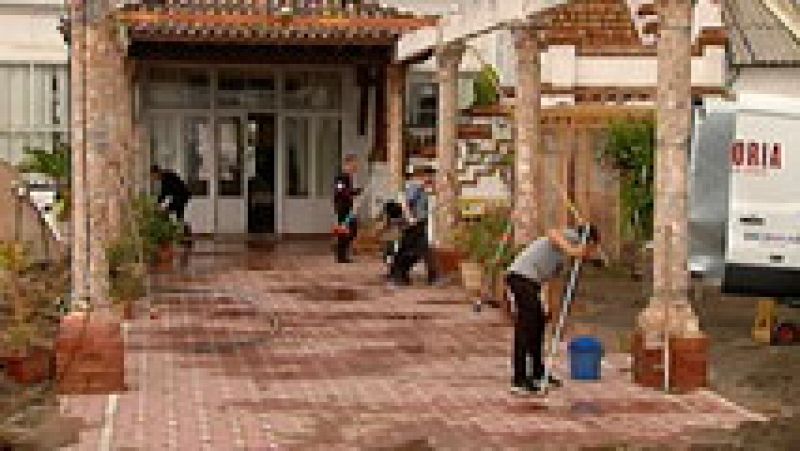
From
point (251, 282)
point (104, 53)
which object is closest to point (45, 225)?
point (251, 282)

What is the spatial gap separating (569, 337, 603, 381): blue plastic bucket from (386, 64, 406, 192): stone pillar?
13.6 metres

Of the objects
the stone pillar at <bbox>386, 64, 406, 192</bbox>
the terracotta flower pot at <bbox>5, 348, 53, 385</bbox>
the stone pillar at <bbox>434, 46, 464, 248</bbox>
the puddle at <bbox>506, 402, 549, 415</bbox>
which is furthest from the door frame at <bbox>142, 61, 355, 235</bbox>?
the puddle at <bbox>506, 402, 549, 415</bbox>

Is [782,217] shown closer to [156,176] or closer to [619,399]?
[619,399]

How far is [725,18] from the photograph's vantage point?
97.5 feet

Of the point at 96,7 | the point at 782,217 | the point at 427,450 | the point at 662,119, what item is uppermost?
the point at 96,7

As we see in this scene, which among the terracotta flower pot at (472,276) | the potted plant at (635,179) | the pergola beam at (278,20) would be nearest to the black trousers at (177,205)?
the pergola beam at (278,20)

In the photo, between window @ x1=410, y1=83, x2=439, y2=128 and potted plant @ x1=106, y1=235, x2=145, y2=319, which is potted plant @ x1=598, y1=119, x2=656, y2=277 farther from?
window @ x1=410, y1=83, x2=439, y2=128

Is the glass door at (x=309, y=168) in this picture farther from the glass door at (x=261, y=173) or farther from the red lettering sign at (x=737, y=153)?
the red lettering sign at (x=737, y=153)

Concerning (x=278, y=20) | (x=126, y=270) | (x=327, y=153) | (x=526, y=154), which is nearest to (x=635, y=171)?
(x=526, y=154)

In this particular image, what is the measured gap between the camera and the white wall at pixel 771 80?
28.0m

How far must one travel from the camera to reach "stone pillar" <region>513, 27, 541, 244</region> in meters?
17.9

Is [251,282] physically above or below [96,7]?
below

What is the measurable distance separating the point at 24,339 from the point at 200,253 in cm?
1321

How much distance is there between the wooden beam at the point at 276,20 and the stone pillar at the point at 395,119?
5.73 ft
